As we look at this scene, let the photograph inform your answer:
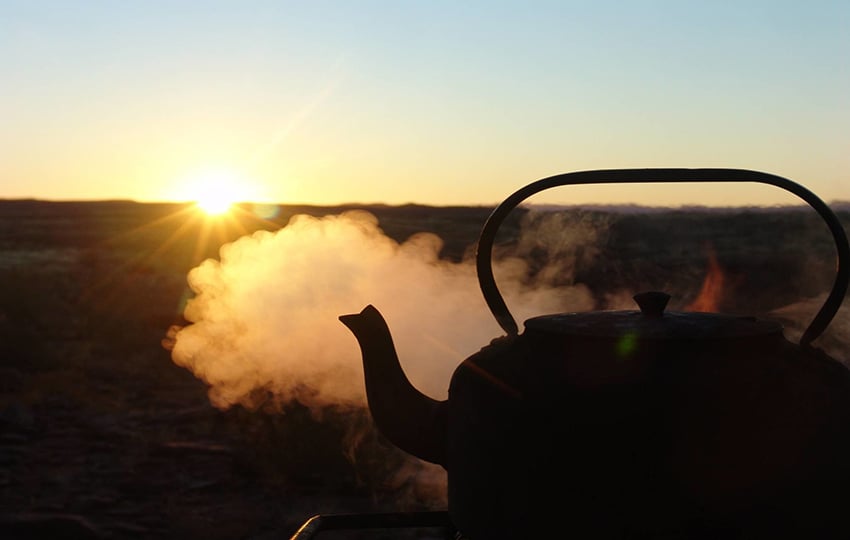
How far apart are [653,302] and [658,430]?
34 centimetres

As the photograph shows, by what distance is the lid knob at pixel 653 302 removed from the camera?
5.78 feet

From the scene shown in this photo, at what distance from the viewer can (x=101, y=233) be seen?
38.8 m

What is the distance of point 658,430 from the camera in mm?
1521

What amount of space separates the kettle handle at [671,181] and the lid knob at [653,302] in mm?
257

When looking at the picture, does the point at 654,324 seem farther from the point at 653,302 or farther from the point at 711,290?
the point at 711,290

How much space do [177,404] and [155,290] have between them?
8.67 meters

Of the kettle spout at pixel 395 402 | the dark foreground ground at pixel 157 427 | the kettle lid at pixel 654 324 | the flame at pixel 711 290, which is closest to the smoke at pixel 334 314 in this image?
the dark foreground ground at pixel 157 427

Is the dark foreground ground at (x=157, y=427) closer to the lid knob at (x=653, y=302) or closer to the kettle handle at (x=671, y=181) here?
the kettle handle at (x=671, y=181)

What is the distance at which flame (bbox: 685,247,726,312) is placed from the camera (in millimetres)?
11188

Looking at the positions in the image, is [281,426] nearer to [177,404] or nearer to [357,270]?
[357,270]

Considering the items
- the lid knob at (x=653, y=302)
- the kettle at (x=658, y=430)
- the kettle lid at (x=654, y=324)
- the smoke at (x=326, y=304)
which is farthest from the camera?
the smoke at (x=326, y=304)

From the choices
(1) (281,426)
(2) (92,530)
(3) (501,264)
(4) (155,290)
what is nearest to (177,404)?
(1) (281,426)

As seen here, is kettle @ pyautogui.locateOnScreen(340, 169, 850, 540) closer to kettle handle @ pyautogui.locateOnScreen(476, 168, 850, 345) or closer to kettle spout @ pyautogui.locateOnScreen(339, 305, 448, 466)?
kettle handle @ pyautogui.locateOnScreen(476, 168, 850, 345)

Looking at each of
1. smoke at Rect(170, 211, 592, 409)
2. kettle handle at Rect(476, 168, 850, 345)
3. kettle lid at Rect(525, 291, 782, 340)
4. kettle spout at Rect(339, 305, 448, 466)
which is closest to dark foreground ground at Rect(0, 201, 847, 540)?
smoke at Rect(170, 211, 592, 409)
